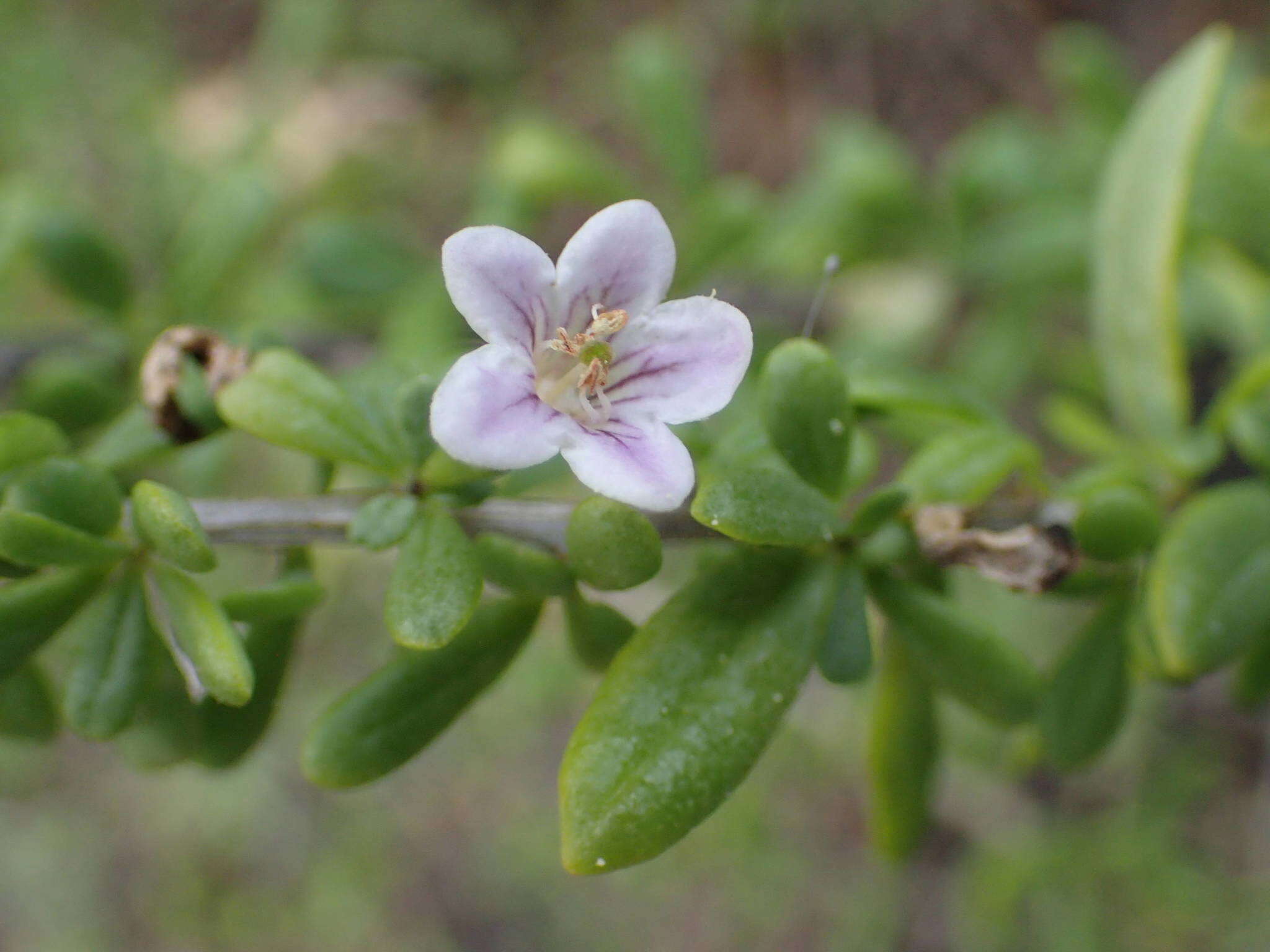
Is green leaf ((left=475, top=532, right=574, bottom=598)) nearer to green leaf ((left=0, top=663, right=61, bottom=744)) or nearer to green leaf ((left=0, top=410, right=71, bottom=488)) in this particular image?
green leaf ((left=0, top=410, right=71, bottom=488))

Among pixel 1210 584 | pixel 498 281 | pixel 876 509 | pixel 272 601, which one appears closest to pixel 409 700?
pixel 272 601

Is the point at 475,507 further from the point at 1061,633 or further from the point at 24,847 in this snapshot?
the point at 24,847

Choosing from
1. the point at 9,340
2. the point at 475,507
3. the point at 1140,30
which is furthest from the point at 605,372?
the point at 1140,30

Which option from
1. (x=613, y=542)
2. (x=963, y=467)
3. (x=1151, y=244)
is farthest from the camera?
(x=1151, y=244)

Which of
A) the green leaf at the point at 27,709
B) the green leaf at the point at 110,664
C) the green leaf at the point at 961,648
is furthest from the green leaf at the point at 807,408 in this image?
the green leaf at the point at 27,709

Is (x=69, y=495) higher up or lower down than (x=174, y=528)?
lower down

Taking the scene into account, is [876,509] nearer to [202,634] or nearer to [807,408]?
[807,408]
